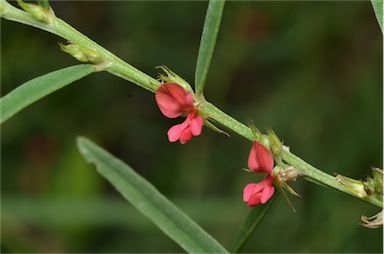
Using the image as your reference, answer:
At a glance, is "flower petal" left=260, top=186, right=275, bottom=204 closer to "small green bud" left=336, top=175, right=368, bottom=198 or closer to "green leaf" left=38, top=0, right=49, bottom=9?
"small green bud" left=336, top=175, right=368, bottom=198

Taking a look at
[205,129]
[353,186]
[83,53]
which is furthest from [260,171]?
[205,129]

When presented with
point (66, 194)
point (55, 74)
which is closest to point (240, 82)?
point (66, 194)

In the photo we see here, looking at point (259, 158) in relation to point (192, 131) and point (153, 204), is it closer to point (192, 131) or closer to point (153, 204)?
point (192, 131)

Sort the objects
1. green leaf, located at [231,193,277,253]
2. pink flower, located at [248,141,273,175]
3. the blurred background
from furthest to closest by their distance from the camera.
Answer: the blurred background
green leaf, located at [231,193,277,253]
pink flower, located at [248,141,273,175]

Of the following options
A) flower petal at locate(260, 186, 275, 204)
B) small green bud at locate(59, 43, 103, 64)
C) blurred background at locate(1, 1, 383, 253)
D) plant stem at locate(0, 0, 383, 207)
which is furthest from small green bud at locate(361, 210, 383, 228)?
blurred background at locate(1, 1, 383, 253)

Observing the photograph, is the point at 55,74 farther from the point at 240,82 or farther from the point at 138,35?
the point at 240,82

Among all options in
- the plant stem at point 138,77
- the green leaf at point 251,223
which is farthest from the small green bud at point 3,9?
the green leaf at point 251,223
